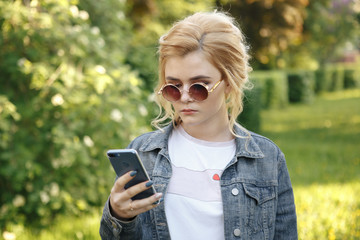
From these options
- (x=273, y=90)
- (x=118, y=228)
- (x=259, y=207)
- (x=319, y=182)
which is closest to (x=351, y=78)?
(x=273, y=90)

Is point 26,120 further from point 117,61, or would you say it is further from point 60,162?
point 117,61

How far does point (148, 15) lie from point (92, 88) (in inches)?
290

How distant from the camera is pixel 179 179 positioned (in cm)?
177

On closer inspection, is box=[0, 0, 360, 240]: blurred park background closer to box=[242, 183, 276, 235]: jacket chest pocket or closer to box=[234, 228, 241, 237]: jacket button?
box=[242, 183, 276, 235]: jacket chest pocket

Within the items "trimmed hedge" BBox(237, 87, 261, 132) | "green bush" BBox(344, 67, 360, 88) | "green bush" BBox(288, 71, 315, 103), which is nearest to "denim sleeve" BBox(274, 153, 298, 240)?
"trimmed hedge" BBox(237, 87, 261, 132)

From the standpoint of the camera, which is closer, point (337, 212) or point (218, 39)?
point (218, 39)

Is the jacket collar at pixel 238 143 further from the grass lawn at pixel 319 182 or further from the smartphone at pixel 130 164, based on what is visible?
the grass lawn at pixel 319 182

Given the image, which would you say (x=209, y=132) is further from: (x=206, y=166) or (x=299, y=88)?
(x=299, y=88)

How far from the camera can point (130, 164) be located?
4.97 feet

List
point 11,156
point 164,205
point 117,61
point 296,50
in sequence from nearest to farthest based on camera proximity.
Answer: point 164,205, point 11,156, point 117,61, point 296,50

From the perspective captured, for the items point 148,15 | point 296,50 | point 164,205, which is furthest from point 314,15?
point 164,205

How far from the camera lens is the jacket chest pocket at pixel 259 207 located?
5.75 feet

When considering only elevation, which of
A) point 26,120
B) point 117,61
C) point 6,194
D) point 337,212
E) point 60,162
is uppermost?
point 117,61

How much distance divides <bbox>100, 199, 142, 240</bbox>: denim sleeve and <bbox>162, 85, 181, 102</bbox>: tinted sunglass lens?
51cm
